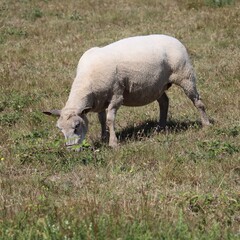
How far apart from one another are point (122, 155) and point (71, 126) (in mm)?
1007

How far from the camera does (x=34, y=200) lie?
522 cm

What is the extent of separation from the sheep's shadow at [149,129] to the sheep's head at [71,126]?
99 centimetres

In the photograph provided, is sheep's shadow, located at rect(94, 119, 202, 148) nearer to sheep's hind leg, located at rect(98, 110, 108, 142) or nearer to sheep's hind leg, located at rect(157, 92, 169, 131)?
sheep's hind leg, located at rect(157, 92, 169, 131)

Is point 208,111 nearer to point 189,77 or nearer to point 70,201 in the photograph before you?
point 189,77

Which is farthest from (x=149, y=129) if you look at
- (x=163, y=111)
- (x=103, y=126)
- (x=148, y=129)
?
(x=103, y=126)

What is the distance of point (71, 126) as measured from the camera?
7781 mm

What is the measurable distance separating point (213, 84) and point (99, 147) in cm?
458

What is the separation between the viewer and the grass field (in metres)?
4.56

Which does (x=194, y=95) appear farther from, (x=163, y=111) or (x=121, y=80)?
(x=121, y=80)

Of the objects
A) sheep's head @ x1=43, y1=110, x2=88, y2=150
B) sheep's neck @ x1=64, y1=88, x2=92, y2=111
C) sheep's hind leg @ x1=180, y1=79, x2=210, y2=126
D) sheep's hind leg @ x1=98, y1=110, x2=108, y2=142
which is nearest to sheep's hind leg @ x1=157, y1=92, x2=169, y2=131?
sheep's hind leg @ x1=180, y1=79, x2=210, y2=126

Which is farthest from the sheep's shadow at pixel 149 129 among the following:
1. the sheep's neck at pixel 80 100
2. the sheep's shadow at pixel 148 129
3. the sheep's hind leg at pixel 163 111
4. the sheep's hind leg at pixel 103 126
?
the sheep's neck at pixel 80 100

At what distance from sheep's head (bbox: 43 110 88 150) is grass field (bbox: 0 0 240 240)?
10.1 inches

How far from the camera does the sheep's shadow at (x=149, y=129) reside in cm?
889

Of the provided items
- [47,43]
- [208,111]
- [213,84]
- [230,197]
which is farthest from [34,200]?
[47,43]
